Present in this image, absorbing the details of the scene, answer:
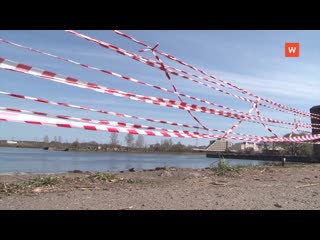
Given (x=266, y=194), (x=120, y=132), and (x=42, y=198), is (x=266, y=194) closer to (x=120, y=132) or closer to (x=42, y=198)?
(x=120, y=132)

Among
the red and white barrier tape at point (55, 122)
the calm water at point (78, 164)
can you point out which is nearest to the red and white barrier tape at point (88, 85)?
the red and white barrier tape at point (55, 122)

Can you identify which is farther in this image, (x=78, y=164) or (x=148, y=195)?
(x=78, y=164)

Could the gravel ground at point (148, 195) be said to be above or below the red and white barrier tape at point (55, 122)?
below

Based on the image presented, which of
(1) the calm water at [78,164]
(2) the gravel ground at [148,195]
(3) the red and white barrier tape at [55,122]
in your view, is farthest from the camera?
(1) the calm water at [78,164]

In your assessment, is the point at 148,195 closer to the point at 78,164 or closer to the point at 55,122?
the point at 55,122

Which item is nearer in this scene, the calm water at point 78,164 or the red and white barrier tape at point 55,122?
the red and white barrier tape at point 55,122

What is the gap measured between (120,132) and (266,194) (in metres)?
2.40

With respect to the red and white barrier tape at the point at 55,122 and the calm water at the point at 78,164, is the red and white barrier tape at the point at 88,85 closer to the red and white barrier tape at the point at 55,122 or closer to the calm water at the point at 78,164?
the red and white barrier tape at the point at 55,122

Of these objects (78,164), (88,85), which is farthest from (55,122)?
(78,164)

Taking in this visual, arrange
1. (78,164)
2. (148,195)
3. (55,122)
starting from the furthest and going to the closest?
(78,164) → (148,195) → (55,122)

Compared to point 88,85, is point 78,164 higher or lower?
lower

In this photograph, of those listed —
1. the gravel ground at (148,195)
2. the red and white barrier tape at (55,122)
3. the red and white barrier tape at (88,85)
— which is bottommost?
the gravel ground at (148,195)

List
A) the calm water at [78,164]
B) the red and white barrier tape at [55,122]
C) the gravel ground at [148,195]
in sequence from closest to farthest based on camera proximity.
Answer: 1. the red and white barrier tape at [55,122]
2. the gravel ground at [148,195]
3. the calm water at [78,164]
